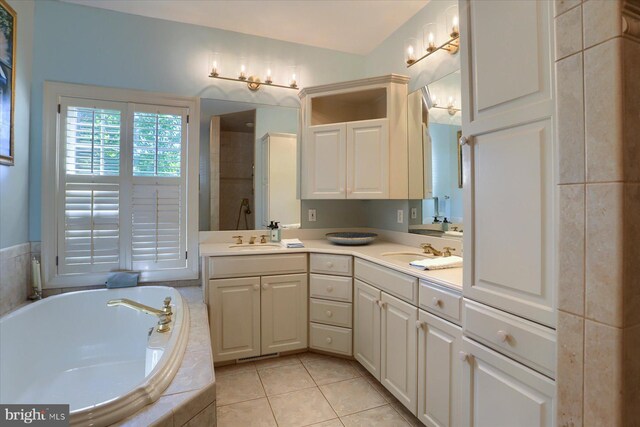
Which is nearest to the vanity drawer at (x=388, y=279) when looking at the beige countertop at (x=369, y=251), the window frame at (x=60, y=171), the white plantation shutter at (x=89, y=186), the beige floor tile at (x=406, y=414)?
the beige countertop at (x=369, y=251)

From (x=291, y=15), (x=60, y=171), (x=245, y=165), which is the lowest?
(x=60, y=171)

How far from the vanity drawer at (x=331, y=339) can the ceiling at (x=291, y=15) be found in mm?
2405

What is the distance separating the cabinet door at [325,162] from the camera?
102 inches

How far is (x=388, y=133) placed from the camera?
2.43m

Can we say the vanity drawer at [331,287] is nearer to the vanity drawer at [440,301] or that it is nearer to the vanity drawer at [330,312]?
the vanity drawer at [330,312]

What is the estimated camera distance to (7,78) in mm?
1895

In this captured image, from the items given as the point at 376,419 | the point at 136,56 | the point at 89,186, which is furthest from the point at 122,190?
the point at 376,419

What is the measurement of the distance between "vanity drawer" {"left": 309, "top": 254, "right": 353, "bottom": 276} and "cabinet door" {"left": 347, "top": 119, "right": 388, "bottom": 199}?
1.79 ft

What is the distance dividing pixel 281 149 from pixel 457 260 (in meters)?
1.78

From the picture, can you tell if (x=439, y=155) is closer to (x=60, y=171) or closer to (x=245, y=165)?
(x=245, y=165)

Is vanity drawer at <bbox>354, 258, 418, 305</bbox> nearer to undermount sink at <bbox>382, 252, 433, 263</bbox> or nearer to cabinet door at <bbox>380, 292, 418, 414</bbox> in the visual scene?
cabinet door at <bbox>380, 292, 418, 414</bbox>

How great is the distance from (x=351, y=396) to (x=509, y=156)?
1.67m

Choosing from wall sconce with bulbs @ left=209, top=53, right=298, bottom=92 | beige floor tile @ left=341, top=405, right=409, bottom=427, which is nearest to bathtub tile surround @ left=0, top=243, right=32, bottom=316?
wall sconce with bulbs @ left=209, top=53, right=298, bottom=92

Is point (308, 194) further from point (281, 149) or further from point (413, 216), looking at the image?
point (413, 216)
